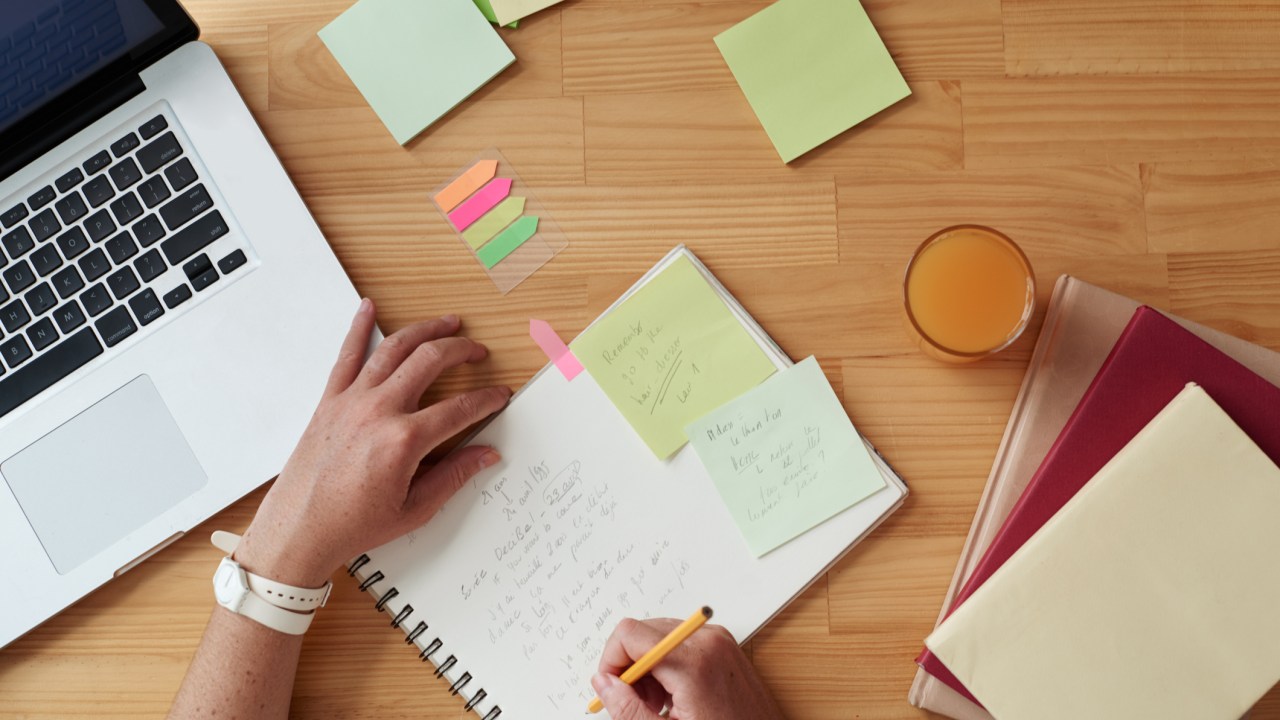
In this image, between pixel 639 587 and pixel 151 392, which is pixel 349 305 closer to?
pixel 151 392

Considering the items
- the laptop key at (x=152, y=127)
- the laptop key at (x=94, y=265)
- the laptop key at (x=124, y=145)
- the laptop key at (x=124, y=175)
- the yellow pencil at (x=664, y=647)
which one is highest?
the laptop key at (x=152, y=127)

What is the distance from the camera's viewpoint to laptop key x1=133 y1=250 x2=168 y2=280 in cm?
77

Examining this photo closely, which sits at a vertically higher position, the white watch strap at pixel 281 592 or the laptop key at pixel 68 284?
the laptop key at pixel 68 284

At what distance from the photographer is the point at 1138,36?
0.78m

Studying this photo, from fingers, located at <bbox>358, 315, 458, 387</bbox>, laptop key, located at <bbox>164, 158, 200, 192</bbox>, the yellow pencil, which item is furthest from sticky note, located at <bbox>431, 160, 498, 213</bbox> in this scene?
the yellow pencil

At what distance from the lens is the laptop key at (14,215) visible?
0.78 meters

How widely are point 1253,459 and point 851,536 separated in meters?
0.31

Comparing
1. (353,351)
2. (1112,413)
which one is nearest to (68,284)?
(353,351)

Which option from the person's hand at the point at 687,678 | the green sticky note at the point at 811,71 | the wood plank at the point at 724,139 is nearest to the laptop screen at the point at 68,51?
the wood plank at the point at 724,139

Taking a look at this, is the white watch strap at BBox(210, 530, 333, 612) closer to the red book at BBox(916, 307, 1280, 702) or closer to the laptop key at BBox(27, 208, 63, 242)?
the laptop key at BBox(27, 208, 63, 242)

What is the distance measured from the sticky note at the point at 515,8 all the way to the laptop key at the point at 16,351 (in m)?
0.51

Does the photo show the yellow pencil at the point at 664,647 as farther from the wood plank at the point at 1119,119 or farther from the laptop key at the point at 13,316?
the laptop key at the point at 13,316

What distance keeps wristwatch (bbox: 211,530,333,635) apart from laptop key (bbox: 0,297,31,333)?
0.28 m

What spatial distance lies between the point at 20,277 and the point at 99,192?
0.34 feet
